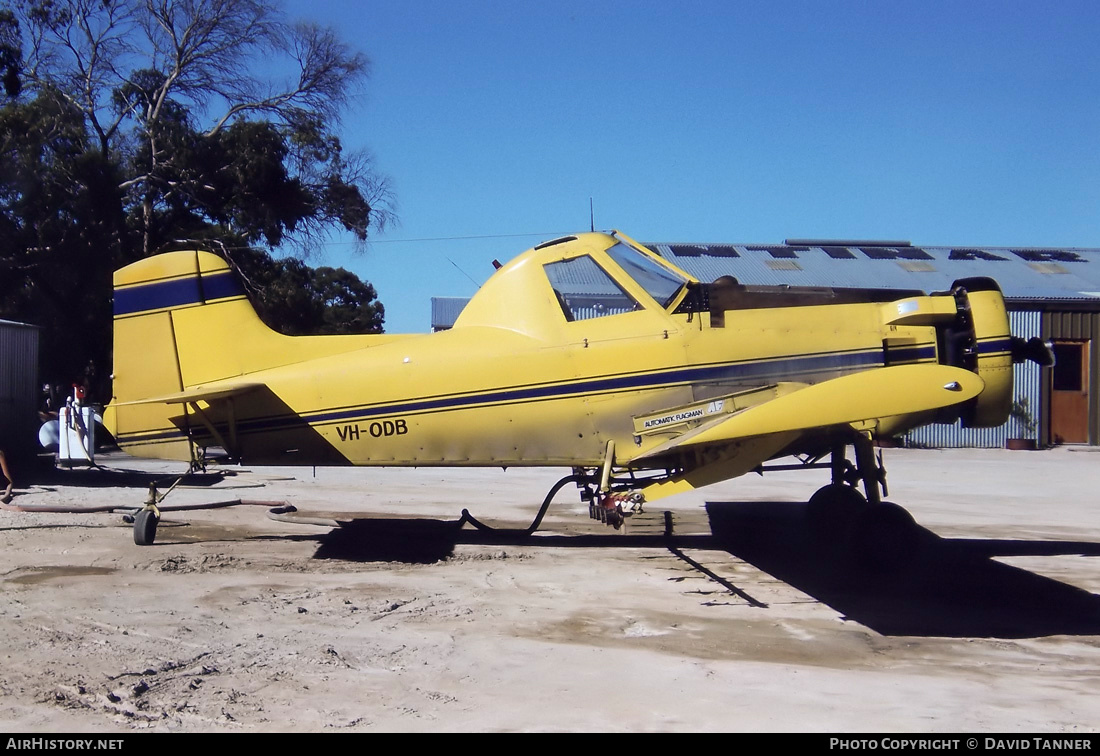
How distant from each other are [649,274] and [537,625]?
347 cm

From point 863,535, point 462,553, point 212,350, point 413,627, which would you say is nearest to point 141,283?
point 212,350

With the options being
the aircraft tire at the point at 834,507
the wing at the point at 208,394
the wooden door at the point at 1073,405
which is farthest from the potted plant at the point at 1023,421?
the wing at the point at 208,394

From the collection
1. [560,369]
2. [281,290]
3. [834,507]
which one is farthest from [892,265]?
[560,369]

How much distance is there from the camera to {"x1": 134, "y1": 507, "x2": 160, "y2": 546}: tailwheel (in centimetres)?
844

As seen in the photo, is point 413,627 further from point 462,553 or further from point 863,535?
point 863,535

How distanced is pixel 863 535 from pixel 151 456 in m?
7.01

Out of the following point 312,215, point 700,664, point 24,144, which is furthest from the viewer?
point 312,215

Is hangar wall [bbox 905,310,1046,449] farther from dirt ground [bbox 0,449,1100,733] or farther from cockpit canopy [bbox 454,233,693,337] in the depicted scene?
cockpit canopy [bbox 454,233,693,337]

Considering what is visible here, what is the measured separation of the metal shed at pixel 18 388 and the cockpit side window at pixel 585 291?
42.3 feet

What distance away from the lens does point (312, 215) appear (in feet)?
98.7

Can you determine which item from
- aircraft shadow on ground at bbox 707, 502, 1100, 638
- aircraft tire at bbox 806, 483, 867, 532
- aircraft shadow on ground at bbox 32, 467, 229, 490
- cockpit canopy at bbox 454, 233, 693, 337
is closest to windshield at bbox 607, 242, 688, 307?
cockpit canopy at bbox 454, 233, 693, 337

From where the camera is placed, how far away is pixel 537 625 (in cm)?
591
